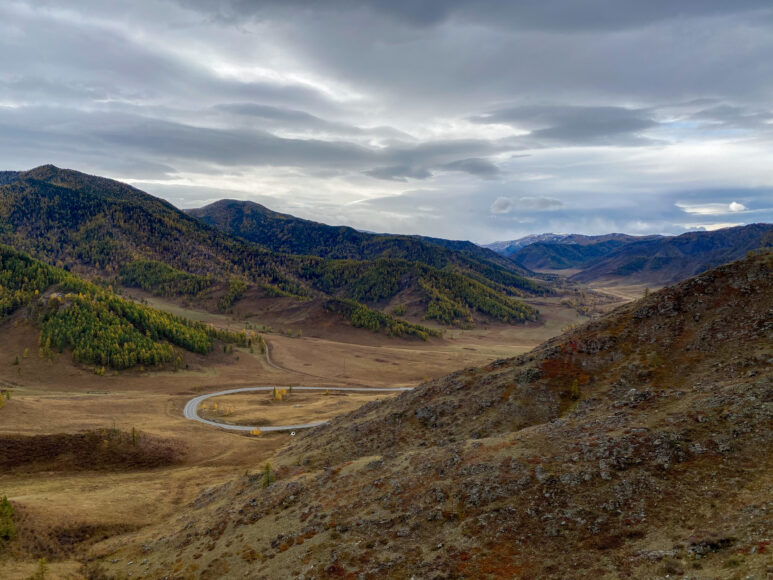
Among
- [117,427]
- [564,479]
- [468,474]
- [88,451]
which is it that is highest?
[564,479]

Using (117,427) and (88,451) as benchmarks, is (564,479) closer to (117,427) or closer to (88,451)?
(88,451)

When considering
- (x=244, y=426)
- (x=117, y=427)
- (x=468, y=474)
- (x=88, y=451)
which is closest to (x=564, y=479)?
(x=468, y=474)

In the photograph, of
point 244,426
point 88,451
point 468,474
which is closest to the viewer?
point 468,474

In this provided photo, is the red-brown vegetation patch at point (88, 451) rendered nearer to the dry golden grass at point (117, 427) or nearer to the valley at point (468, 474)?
the valley at point (468, 474)

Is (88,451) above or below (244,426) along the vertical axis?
above

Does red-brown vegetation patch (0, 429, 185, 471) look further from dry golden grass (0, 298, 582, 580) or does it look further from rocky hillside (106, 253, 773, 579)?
rocky hillside (106, 253, 773, 579)

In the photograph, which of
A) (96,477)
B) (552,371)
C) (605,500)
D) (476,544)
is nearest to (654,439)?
(605,500)

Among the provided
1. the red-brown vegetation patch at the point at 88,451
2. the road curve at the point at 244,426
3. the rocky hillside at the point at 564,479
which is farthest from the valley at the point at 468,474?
the road curve at the point at 244,426

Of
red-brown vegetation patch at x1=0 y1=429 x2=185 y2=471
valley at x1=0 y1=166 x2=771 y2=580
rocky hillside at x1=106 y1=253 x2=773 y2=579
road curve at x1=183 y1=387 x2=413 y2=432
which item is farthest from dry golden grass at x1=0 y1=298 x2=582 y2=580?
rocky hillside at x1=106 y1=253 x2=773 y2=579

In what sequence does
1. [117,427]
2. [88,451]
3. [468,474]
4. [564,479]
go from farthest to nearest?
[117,427], [88,451], [468,474], [564,479]
